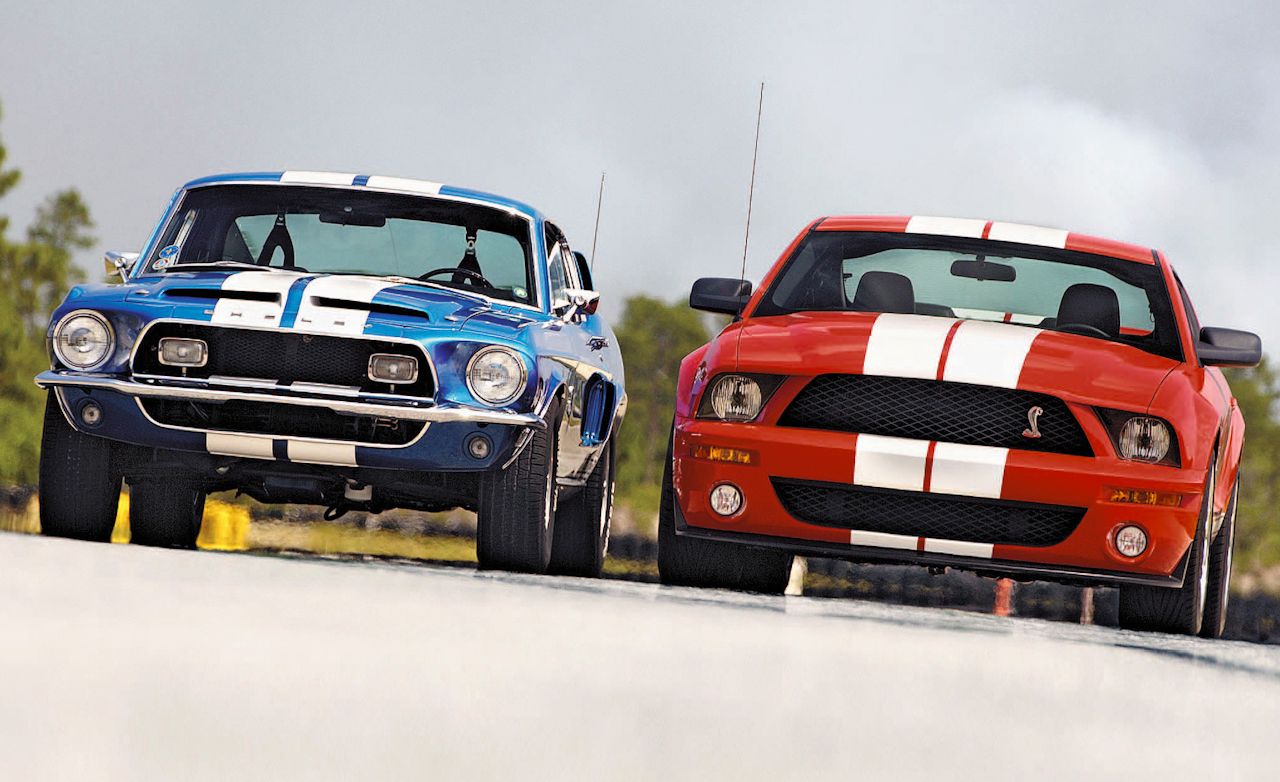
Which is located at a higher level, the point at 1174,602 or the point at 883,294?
the point at 883,294

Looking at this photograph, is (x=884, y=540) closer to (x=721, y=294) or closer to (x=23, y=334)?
(x=721, y=294)

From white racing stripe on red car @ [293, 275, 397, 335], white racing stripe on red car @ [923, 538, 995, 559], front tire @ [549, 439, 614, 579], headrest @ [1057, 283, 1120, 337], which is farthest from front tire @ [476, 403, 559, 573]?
headrest @ [1057, 283, 1120, 337]

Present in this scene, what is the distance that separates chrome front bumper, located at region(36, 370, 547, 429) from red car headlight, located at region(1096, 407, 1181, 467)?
2.06m

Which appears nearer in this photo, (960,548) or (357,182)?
(960,548)

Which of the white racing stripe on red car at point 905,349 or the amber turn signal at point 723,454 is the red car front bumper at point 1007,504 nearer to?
the amber turn signal at point 723,454

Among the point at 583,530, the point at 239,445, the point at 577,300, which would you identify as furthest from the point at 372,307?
the point at 583,530

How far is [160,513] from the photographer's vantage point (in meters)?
9.17

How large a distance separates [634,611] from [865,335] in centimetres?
190

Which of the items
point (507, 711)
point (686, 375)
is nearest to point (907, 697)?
point (507, 711)

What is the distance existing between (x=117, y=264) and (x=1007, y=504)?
12.8 feet

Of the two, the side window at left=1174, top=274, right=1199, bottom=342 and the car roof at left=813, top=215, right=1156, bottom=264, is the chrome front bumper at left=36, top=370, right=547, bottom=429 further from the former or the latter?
→ the side window at left=1174, top=274, right=1199, bottom=342

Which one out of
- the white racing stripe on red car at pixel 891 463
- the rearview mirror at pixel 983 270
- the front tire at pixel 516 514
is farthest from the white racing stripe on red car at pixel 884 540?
the rearview mirror at pixel 983 270

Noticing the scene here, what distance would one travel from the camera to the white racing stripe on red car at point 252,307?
7594 millimetres

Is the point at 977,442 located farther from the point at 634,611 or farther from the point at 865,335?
the point at 634,611
